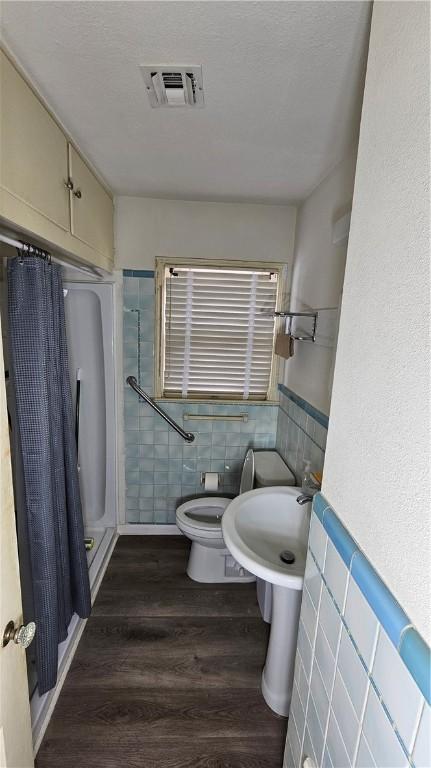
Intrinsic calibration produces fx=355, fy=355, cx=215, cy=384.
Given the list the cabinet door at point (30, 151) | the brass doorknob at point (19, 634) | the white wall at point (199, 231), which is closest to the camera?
the brass doorknob at point (19, 634)

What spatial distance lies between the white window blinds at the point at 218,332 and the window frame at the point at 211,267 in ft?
0.07

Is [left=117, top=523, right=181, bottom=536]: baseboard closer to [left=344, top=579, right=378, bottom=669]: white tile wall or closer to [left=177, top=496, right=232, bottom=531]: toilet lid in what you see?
[left=177, top=496, right=232, bottom=531]: toilet lid

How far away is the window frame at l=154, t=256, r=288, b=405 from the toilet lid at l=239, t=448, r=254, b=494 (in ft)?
1.18

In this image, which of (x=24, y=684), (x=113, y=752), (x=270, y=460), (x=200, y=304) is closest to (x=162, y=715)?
(x=113, y=752)

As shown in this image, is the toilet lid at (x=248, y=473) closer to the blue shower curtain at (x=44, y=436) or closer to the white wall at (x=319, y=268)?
the white wall at (x=319, y=268)

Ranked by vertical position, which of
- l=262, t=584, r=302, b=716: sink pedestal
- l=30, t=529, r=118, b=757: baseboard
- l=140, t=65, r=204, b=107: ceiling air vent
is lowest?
l=30, t=529, r=118, b=757: baseboard

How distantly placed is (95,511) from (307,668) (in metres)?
1.94

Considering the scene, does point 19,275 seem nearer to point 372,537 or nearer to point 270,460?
point 372,537

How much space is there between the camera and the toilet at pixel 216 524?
1970 millimetres

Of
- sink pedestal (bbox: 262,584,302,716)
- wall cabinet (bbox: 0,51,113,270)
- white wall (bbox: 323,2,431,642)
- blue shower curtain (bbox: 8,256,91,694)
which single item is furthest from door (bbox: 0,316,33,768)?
sink pedestal (bbox: 262,584,302,716)

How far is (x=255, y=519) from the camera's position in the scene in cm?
154

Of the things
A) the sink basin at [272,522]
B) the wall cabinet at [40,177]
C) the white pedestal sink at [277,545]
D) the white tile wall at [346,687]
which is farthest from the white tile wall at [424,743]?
the wall cabinet at [40,177]

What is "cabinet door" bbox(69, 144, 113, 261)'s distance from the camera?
1459 mm

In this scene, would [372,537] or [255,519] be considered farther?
[255,519]
